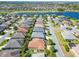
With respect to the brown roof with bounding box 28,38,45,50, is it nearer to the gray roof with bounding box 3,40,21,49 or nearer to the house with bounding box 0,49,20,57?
the gray roof with bounding box 3,40,21,49

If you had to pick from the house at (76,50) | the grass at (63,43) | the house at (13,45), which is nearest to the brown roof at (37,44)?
the house at (13,45)

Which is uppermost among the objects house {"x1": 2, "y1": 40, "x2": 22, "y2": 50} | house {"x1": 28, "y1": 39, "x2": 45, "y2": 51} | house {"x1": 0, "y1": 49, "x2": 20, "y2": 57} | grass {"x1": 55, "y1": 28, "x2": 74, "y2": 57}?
house {"x1": 0, "y1": 49, "x2": 20, "y2": 57}

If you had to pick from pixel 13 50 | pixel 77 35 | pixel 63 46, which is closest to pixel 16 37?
pixel 13 50

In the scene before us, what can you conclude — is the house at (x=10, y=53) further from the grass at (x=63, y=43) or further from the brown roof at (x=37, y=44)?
the grass at (x=63, y=43)

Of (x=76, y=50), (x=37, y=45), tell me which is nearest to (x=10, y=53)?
→ (x=37, y=45)

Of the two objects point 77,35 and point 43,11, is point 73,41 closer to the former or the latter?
point 77,35

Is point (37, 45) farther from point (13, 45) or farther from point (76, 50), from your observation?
point (76, 50)

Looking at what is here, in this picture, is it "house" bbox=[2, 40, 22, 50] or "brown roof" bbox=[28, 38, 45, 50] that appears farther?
"brown roof" bbox=[28, 38, 45, 50]

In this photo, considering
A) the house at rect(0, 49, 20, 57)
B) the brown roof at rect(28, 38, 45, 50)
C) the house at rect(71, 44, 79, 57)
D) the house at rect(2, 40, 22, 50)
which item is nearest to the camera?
the house at rect(0, 49, 20, 57)

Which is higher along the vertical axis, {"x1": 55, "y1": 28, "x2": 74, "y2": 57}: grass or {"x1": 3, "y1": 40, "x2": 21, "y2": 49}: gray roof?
{"x1": 3, "y1": 40, "x2": 21, "y2": 49}: gray roof

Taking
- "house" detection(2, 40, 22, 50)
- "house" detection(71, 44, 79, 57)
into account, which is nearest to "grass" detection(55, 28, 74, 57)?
"house" detection(71, 44, 79, 57)

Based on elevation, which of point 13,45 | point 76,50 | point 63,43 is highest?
point 13,45
